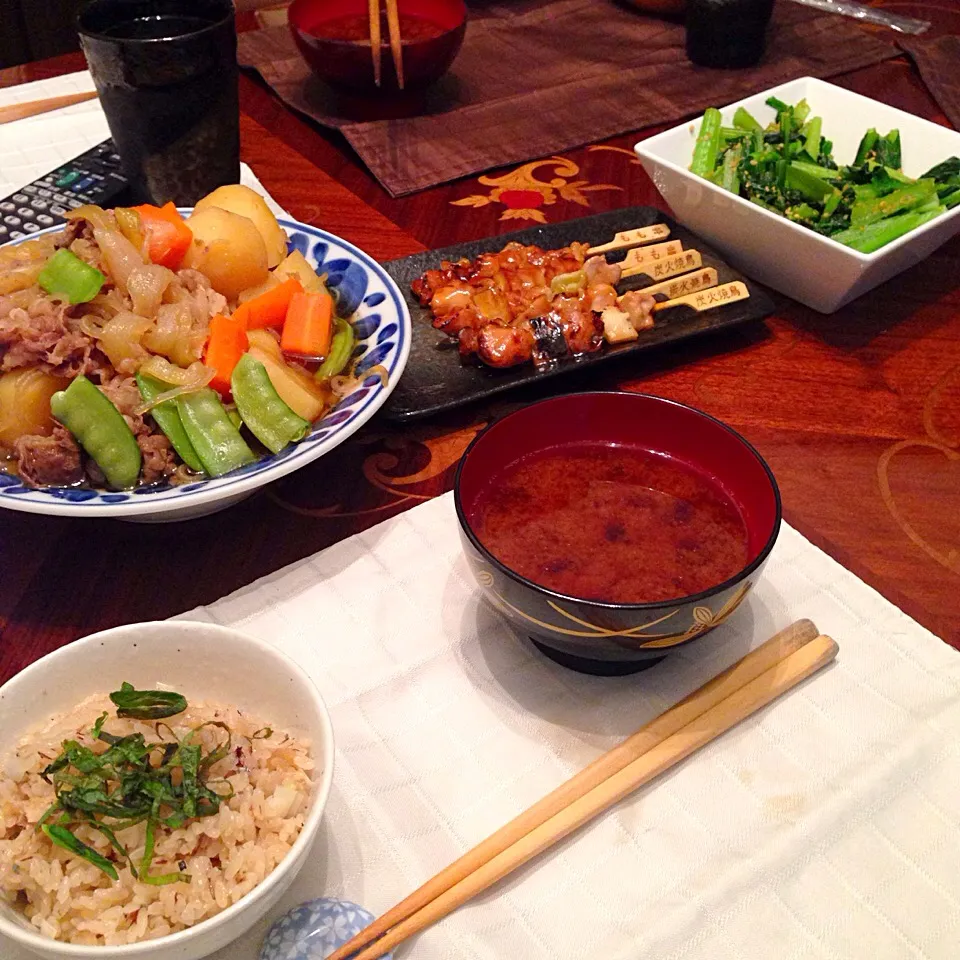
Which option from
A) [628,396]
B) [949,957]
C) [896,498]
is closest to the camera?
A: [949,957]

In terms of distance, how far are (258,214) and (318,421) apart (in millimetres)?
541

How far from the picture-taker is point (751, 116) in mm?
2324

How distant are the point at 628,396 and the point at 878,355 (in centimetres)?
82

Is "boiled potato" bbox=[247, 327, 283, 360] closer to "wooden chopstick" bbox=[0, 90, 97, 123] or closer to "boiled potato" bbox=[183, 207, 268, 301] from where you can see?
"boiled potato" bbox=[183, 207, 268, 301]

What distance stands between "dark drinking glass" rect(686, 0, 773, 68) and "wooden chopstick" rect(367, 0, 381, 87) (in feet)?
3.65

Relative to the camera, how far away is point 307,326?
1.51 metres

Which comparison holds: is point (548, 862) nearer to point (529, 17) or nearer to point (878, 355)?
point (878, 355)

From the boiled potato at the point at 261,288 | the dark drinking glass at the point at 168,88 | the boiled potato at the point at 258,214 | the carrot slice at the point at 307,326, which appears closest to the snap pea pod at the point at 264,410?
the carrot slice at the point at 307,326

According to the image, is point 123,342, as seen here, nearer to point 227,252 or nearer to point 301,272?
point 227,252

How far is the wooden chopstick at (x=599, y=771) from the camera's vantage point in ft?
3.00

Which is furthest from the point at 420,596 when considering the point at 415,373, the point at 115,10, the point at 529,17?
the point at 529,17

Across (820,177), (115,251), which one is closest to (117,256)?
(115,251)

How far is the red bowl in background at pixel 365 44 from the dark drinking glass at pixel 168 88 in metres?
0.56

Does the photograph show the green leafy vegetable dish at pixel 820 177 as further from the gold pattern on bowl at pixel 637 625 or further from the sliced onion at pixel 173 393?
the sliced onion at pixel 173 393
